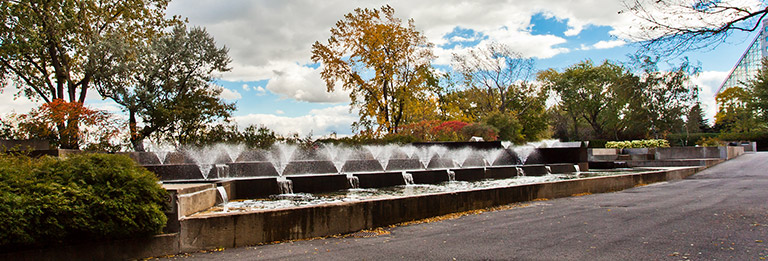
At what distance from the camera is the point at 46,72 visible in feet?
81.2

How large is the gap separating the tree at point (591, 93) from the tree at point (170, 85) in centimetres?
4333

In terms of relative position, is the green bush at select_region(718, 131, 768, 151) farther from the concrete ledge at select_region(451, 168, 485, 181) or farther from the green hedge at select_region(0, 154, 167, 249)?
the green hedge at select_region(0, 154, 167, 249)

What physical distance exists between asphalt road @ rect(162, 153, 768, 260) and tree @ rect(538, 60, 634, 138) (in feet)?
177

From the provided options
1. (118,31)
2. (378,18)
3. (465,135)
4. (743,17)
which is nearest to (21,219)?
(743,17)

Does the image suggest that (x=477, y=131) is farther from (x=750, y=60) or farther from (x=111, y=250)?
(x=750, y=60)

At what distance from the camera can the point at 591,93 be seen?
60.5 m

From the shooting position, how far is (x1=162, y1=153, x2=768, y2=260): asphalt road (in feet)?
18.3

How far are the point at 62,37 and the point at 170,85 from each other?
5924 mm

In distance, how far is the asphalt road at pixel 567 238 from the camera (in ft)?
18.3

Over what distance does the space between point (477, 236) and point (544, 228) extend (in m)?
1.22

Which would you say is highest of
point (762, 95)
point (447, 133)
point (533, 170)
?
point (762, 95)

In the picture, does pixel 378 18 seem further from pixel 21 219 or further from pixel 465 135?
pixel 21 219

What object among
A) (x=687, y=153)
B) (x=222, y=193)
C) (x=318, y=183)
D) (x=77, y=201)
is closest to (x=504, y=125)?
(x=687, y=153)

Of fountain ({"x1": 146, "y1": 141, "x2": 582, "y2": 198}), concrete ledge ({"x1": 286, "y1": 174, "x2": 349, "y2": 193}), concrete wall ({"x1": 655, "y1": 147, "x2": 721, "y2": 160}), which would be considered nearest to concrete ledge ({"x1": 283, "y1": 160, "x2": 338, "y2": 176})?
fountain ({"x1": 146, "y1": 141, "x2": 582, "y2": 198})
